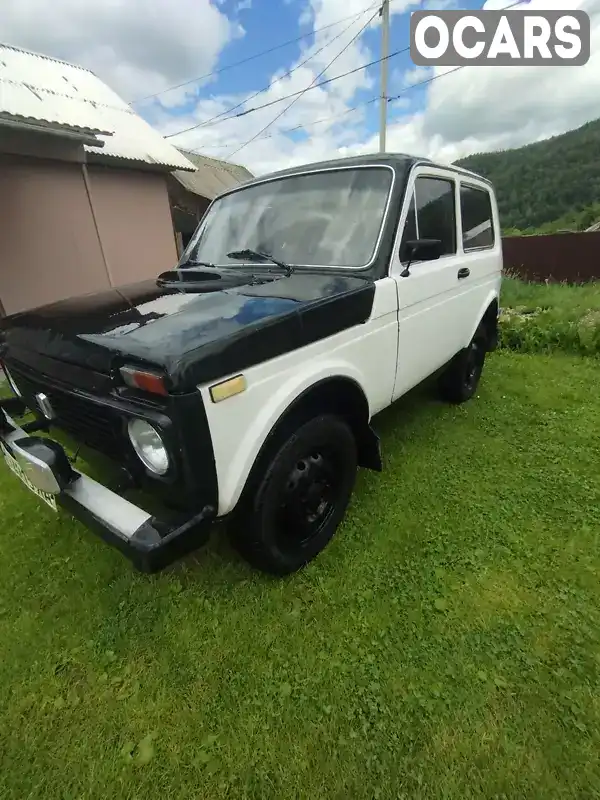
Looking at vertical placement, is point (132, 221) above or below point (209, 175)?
below

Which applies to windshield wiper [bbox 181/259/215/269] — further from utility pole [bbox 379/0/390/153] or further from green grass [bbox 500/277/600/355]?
utility pole [bbox 379/0/390/153]

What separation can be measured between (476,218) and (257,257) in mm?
2253

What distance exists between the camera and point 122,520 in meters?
1.70

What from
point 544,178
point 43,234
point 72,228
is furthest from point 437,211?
point 544,178

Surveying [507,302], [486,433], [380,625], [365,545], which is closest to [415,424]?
[486,433]

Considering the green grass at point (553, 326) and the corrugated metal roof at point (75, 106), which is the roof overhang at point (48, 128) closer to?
the corrugated metal roof at point (75, 106)

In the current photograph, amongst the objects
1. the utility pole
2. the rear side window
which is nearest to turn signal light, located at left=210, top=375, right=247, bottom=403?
the rear side window

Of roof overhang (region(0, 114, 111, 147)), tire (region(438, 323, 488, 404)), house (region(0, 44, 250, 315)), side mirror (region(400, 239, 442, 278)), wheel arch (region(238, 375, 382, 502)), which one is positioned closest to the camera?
wheel arch (region(238, 375, 382, 502))

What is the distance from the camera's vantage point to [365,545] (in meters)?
2.56

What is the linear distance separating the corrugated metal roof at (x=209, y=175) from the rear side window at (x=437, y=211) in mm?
7687

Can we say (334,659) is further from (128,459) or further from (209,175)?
(209,175)

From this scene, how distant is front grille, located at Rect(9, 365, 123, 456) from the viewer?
174 cm

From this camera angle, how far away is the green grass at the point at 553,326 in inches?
219

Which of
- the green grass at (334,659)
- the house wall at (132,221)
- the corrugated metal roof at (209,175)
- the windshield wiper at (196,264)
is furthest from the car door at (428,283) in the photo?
the corrugated metal roof at (209,175)
